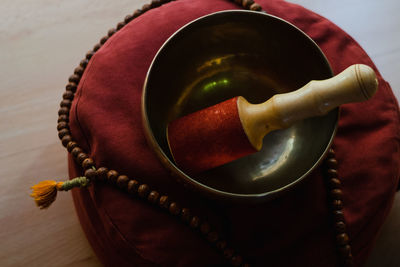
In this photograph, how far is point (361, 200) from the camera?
25.9 inches

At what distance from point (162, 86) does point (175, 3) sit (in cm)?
→ 24

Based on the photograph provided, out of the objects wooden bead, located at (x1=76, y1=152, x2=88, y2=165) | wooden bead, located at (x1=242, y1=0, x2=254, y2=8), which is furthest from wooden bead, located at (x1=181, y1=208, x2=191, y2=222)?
wooden bead, located at (x1=242, y1=0, x2=254, y2=8)

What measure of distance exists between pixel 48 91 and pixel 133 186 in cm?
53

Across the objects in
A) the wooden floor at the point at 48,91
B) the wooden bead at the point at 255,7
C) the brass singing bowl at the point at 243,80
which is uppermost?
the wooden bead at the point at 255,7

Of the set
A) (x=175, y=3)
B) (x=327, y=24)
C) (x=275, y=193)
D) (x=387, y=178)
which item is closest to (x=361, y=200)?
(x=387, y=178)

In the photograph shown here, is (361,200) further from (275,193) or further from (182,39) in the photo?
(182,39)

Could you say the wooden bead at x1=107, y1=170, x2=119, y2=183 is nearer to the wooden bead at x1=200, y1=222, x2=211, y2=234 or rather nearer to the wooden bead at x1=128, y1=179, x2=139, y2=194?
the wooden bead at x1=128, y1=179, x2=139, y2=194

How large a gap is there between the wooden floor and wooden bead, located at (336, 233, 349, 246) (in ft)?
1.06

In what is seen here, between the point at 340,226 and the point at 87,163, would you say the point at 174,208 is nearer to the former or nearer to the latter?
the point at 87,163

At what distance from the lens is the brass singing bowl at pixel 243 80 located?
1.97ft

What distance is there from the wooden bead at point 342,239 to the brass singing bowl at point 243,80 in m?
0.15

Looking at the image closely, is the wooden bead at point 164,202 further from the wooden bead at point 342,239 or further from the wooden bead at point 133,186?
the wooden bead at point 342,239

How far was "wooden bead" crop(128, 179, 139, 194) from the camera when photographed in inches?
24.7

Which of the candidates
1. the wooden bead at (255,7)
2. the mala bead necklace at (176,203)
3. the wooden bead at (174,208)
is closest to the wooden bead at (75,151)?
the mala bead necklace at (176,203)
